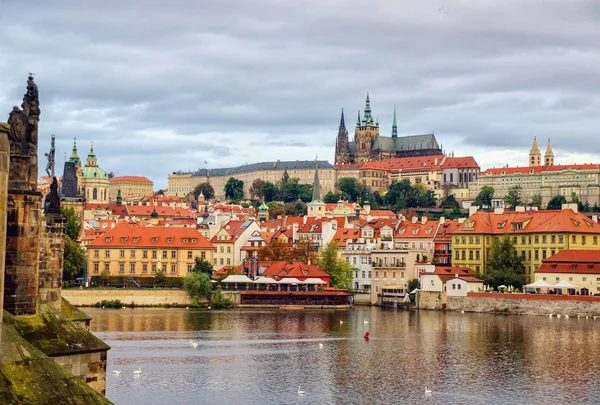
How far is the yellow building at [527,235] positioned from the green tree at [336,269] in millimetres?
9902

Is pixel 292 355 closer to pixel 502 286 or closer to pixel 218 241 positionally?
pixel 502 286

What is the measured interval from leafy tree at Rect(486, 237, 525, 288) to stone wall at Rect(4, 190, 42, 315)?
77.1 metres

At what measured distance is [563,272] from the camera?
286 ft

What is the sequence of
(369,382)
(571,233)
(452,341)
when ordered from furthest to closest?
(571,233) → (452,341) → (369,382)

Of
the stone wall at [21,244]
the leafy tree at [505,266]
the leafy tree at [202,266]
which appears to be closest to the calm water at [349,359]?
the leafy tree at [505,266]

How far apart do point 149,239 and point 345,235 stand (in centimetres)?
2314

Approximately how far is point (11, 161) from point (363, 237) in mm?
94960

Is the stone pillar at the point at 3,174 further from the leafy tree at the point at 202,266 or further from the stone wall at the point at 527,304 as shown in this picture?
the leafy tree at the point at 202,266

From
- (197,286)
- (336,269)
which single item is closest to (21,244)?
(197,286)

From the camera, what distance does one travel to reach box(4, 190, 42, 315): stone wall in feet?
58.7

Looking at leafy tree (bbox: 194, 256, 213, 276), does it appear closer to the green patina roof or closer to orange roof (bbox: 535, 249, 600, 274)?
orange roof (bbox: 535, 249, 600, 274)

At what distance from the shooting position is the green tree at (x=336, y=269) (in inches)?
3942

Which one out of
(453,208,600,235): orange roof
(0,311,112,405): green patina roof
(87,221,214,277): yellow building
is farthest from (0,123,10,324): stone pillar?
(87,221,214,277): yellow building

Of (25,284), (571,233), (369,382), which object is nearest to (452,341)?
(369,382)
